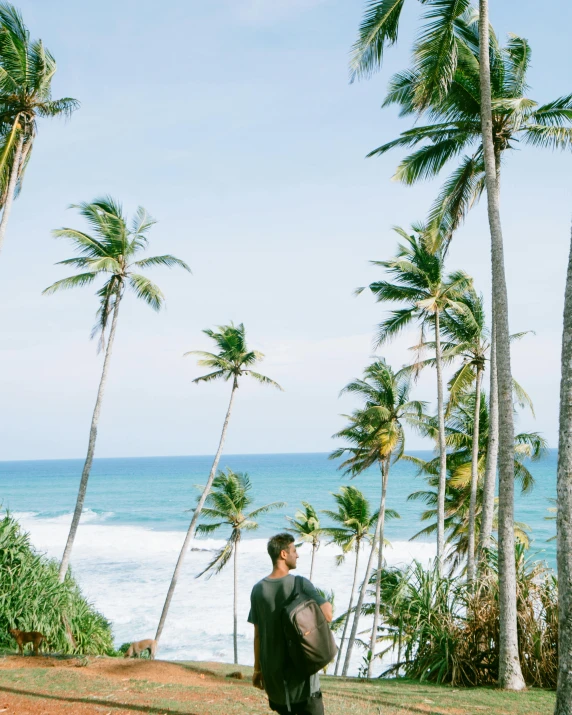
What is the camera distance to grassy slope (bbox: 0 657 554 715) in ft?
22.0

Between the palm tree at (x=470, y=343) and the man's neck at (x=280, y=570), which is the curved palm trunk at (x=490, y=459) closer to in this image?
the palm tree at (x=470, y=343)

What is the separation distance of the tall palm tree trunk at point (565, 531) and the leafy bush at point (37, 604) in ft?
34.0

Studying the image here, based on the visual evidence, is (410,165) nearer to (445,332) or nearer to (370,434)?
(445,332)

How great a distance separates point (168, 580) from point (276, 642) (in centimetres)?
4168

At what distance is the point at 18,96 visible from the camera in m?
14.1

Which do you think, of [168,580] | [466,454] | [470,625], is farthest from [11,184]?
[168,580]

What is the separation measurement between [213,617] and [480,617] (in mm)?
27279

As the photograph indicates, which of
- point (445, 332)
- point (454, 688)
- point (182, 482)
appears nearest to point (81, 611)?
point (454, 688)

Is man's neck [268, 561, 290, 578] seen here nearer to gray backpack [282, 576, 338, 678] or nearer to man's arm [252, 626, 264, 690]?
gray backpack [282, 576, 338, 678]

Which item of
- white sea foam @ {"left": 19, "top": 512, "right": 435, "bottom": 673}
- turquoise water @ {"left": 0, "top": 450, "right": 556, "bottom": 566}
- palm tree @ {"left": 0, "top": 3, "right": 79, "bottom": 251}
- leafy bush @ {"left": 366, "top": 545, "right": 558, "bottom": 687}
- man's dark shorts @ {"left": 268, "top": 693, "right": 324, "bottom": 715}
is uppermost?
palm tree @ {"left": 0, "top": 3, "right": 79, "bottom": 251}

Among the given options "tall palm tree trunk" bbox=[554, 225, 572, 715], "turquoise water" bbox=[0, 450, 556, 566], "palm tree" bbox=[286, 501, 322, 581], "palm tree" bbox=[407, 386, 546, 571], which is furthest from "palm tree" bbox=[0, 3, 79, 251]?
"turquoise water" bbox=[0, 450, 556, 566]

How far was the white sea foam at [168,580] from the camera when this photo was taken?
98.3 ft

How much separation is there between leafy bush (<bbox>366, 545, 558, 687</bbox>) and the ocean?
1.16 meters

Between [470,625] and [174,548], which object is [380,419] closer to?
[470,625]
